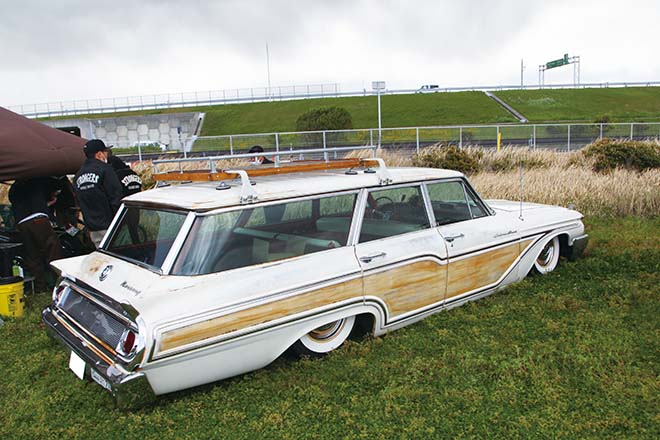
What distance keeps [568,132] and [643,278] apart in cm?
1893

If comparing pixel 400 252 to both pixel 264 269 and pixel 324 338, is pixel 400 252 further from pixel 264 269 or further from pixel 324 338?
pixel 264 269

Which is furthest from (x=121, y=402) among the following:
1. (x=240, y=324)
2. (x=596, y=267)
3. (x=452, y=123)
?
(x=452, y=123)

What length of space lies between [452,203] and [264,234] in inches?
75.8

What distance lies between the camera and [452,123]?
40.7 meters

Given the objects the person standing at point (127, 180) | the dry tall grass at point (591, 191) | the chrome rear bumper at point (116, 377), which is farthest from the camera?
the dry tall grass at point (591, 191)

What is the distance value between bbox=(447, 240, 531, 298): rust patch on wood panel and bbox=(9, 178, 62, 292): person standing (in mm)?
4408

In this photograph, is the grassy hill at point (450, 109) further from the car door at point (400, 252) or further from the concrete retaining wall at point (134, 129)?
the car door at point (400, 252)

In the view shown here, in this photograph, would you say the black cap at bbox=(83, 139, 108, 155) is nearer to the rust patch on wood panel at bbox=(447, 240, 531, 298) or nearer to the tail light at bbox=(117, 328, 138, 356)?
the tail light at bbox=(117, 328, 138, 356)

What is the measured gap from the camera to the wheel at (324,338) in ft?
12.5

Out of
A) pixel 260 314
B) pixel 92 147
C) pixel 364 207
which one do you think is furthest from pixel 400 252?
pixel 92 147

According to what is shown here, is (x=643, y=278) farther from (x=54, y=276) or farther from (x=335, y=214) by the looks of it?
(x=54, y=276)

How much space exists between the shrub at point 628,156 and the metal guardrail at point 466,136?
1048cm

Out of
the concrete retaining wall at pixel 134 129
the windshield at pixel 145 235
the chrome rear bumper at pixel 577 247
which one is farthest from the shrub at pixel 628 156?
the concrete retaining wall at pixel 134 129

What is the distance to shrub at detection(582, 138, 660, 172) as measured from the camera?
11.9 metres
